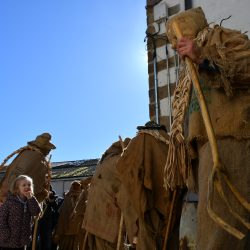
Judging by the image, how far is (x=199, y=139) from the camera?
276cm

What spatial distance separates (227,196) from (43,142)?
4.16 meters

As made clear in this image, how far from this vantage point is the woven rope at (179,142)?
124 inches

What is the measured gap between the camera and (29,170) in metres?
6.02

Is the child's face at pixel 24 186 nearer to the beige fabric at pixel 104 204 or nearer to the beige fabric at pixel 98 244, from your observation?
the beige fabric at pixel 104 204

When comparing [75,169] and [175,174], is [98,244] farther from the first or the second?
[75,169]

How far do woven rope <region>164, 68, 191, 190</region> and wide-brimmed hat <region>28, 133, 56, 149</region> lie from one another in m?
3.25

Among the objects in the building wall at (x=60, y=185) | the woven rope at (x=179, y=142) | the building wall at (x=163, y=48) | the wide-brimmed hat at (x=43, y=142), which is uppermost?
the building wall at (x=163, y=48)

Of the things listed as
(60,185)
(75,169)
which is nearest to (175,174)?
(60,185)

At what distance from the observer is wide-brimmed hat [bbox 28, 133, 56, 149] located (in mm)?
6340

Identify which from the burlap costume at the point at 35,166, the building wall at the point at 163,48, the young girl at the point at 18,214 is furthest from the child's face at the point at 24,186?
the building wall at the point at 163,48

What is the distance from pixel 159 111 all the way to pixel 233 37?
4160mm

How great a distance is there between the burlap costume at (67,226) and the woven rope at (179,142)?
16.2ft

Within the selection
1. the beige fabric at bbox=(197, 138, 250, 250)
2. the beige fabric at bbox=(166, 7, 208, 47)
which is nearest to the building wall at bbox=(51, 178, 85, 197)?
the beige fabric at bbox=(166, 7, 208, 47)

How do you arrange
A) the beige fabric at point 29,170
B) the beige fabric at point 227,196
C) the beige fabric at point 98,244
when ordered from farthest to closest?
the beige fabric at point 29,170 → the beige fabric at point 98,244 → the beige fabric at point 227,196
